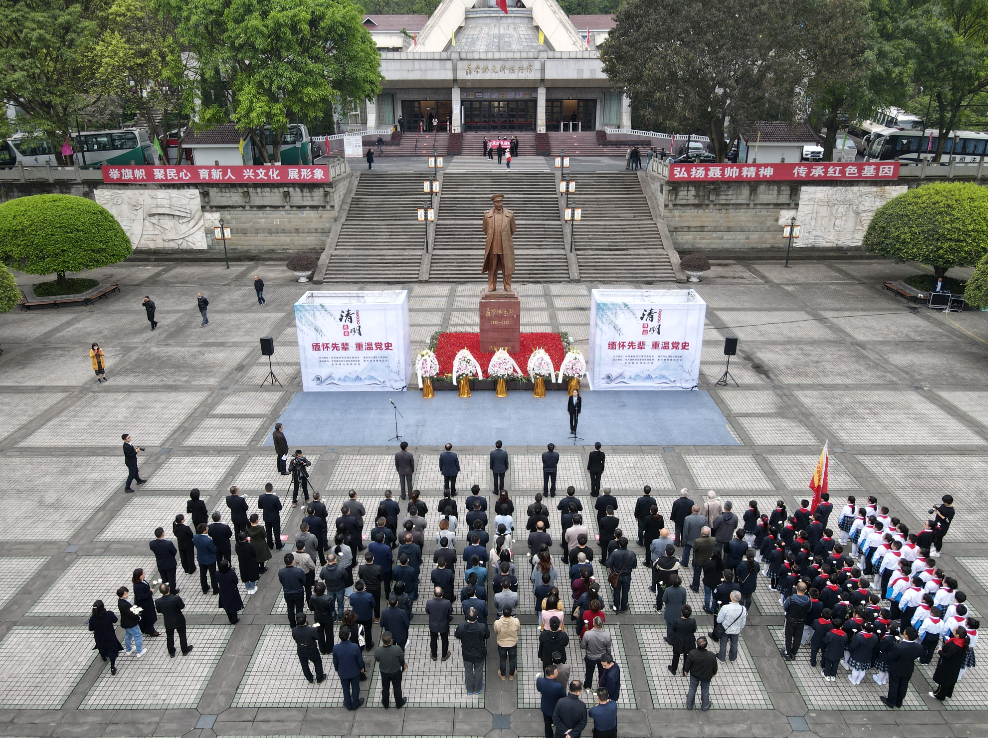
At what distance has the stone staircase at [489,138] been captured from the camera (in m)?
49.2

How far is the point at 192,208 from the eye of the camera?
34969mm

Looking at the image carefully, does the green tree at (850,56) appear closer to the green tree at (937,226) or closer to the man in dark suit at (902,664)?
the green tree at (937,226)

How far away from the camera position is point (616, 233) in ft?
112

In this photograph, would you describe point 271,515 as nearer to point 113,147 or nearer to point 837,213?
point 837,213

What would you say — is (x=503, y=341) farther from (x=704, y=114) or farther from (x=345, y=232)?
(x=704, y=114)

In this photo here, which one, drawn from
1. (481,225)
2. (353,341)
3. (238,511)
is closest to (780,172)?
(481,225)

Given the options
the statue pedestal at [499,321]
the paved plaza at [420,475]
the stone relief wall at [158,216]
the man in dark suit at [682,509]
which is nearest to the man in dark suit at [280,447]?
the paved plaza at [420,475]

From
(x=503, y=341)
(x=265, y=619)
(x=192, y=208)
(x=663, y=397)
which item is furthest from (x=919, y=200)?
(x=192, y=208)

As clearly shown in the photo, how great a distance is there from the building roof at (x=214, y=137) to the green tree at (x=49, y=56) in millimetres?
7548

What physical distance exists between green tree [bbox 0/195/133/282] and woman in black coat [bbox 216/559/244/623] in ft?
71.3

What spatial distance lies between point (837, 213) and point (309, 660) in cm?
3339

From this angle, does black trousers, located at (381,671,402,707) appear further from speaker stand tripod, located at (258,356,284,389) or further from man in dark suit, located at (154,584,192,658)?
speaker stand tripod, located at (258,356,284,389)

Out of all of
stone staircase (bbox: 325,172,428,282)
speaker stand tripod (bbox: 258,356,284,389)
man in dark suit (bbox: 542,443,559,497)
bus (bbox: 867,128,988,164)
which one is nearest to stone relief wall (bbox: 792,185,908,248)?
bus (bbox: 867,128,988,164)

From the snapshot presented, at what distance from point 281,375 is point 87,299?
12.8 m
